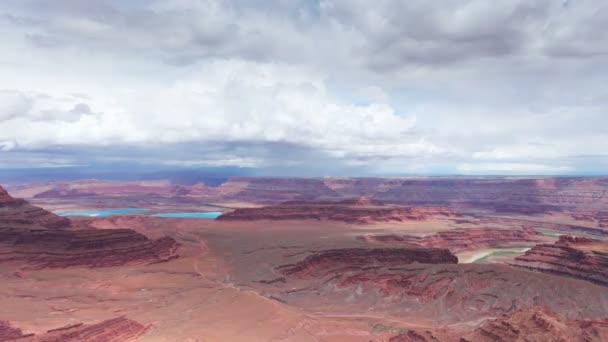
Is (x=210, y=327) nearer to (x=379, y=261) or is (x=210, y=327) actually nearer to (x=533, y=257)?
(x=379, y=261)

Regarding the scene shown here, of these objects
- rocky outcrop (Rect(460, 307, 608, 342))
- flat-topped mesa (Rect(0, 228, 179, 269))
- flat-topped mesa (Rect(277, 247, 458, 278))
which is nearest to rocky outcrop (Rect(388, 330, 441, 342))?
rocky outcrop (Rect(460, 307, 608, 342))

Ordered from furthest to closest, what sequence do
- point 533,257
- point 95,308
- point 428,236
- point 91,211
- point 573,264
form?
point 91,211
point 428,236
point 533,257
point 573,264
point 95,308

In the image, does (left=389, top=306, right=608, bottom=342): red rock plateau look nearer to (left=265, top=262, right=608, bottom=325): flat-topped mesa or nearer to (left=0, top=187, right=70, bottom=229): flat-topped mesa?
(left=265, top=262, right=608, bottom=325): flat-topped mesa

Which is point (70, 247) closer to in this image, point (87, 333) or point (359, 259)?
point (87, 333)

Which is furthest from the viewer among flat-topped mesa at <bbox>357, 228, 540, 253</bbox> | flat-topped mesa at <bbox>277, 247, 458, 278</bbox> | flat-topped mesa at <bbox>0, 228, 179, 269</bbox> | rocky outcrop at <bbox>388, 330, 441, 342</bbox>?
flat-topped mesa at <bbox>357, 228, 540, 253</bbox>

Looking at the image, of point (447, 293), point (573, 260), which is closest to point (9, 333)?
point (447, 293)

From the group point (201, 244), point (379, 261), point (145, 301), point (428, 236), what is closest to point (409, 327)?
point (379, 261)

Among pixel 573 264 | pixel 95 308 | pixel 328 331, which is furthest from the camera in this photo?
pixel 573 264
